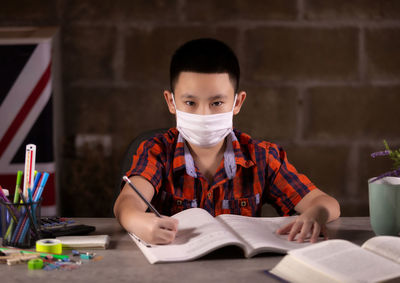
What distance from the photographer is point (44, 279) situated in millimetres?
864

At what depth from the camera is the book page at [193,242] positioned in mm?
948

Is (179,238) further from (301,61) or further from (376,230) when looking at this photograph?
(301,61)

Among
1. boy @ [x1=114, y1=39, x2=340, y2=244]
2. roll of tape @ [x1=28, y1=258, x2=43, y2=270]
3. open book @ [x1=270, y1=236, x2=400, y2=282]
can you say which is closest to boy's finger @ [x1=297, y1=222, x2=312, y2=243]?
open book @ [x1=270, y1=236, x2=400, y2=282]

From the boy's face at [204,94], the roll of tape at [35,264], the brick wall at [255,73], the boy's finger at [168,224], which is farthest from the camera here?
the brick wall at [255,73]

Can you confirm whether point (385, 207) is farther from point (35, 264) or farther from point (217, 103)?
point (35, 264)

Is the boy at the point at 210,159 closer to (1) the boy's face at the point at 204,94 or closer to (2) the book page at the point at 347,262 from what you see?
(1) the boy's face at the point at 204,94

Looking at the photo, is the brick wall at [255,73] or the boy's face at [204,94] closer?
the boy's face at [204,94]

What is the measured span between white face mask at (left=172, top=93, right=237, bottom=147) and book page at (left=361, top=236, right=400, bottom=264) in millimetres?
578

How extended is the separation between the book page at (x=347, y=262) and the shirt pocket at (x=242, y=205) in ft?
1.81

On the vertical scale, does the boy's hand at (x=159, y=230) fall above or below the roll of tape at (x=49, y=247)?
above

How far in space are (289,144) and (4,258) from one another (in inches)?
61.5

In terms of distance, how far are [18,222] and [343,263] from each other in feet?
2.04

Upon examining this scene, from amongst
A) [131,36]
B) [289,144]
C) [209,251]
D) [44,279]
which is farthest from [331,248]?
[131,36]

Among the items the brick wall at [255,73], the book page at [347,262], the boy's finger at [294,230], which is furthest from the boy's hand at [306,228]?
the brick wall at [255,73]
